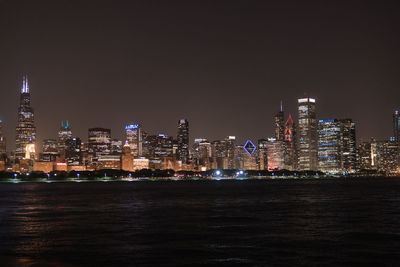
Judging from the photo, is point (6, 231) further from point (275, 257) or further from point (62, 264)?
Result: point (275, 257)

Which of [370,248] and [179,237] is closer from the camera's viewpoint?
[370,248]

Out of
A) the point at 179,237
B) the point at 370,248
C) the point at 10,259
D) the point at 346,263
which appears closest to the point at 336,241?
the point at 370,248

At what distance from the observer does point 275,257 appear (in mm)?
29547

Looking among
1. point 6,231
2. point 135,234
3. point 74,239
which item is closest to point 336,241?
point 135,234

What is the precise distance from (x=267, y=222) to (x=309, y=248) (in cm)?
1627

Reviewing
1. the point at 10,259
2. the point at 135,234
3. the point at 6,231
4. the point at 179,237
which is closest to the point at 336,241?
the point at 179,237

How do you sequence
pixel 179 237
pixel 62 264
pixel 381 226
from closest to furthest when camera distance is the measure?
1. pixel 62 264
2. pixel 179 237
3. pixel 381 226

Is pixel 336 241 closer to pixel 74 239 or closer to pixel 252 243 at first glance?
pixel 252 243

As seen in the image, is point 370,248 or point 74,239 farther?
point 74,239

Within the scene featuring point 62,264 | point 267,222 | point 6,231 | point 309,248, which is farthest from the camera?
point 267,222

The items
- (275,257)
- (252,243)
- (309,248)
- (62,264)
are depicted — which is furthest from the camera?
Answer: (252,243)

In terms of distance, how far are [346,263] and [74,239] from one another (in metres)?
18.7

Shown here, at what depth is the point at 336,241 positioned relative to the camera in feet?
116

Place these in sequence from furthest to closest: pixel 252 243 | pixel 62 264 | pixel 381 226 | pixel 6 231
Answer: pixel 381 226 → pixel 6 231 → pixel 252 243 → pixel 62 264
